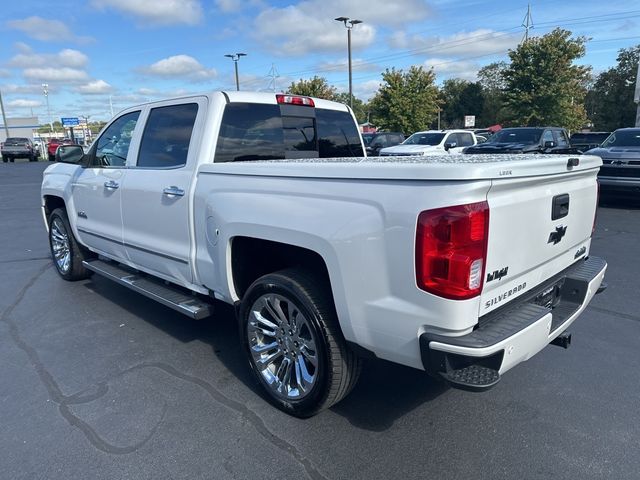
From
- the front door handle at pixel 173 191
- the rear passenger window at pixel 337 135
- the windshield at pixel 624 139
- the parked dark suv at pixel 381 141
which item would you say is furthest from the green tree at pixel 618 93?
the front door handle at pixel 173 191

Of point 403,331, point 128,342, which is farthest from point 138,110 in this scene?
point 403,331

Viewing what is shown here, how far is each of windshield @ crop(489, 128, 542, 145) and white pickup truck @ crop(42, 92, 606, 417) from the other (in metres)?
11.0

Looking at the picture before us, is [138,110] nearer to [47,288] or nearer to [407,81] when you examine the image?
[47,288]

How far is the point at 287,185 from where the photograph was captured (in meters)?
2.78

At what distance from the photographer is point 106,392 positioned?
3.32m

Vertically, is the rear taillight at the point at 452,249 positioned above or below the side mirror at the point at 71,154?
below

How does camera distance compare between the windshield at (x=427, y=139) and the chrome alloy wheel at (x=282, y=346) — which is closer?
the chrome alloy wheel at (x=282, y=346)

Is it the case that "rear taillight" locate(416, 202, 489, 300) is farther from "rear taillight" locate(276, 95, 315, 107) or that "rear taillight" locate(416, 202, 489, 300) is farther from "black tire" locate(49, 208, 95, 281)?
"black tire" locate(49, 208, 95, 281)

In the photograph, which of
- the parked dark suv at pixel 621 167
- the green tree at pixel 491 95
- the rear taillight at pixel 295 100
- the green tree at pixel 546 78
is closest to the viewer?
the rear taillight at pixel 295 100

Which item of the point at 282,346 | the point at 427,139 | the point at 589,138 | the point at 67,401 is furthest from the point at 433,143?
the point at 67,401

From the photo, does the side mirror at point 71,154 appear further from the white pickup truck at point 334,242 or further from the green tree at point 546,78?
the green tree at point 546,78

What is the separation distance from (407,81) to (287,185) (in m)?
34.0

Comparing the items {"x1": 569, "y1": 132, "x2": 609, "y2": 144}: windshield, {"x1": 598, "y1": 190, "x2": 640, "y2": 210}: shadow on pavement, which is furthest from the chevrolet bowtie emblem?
{"x1": 569, "y1": 132, "x2": 609, "y2": 144}: windshield

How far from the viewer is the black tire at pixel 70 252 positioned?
5609mm
